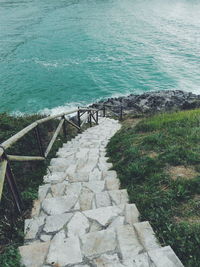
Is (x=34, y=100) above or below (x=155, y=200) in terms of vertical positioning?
below

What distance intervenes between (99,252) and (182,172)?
274 cm

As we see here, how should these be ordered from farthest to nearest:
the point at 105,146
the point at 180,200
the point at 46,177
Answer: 1. the point at 105,146
2. the point at 46,177
3. the point at 180,200

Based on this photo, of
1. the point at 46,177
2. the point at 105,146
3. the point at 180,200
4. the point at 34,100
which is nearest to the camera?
the point at 180,200

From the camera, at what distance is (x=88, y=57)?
37625 mm

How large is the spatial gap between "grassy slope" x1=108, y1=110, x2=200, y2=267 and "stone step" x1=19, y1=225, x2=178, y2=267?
389 mm

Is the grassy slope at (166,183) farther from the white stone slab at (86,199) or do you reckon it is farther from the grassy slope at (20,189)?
the grassy slope at (20,189)

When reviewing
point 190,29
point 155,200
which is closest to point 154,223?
point 155,200

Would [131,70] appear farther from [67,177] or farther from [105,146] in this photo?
[67,177]

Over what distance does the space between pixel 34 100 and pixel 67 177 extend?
2244 centimetres

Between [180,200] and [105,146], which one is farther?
[105,146]

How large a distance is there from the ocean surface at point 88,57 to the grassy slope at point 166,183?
19705 millimetres

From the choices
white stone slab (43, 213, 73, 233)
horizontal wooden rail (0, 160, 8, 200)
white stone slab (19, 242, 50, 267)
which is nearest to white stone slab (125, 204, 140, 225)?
white stone slab (43, 213, 73, 233)

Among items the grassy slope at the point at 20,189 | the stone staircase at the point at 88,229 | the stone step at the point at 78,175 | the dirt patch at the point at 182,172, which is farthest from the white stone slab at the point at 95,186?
the dirt patch at the point at 182,172

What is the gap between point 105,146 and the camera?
25.9 ft
